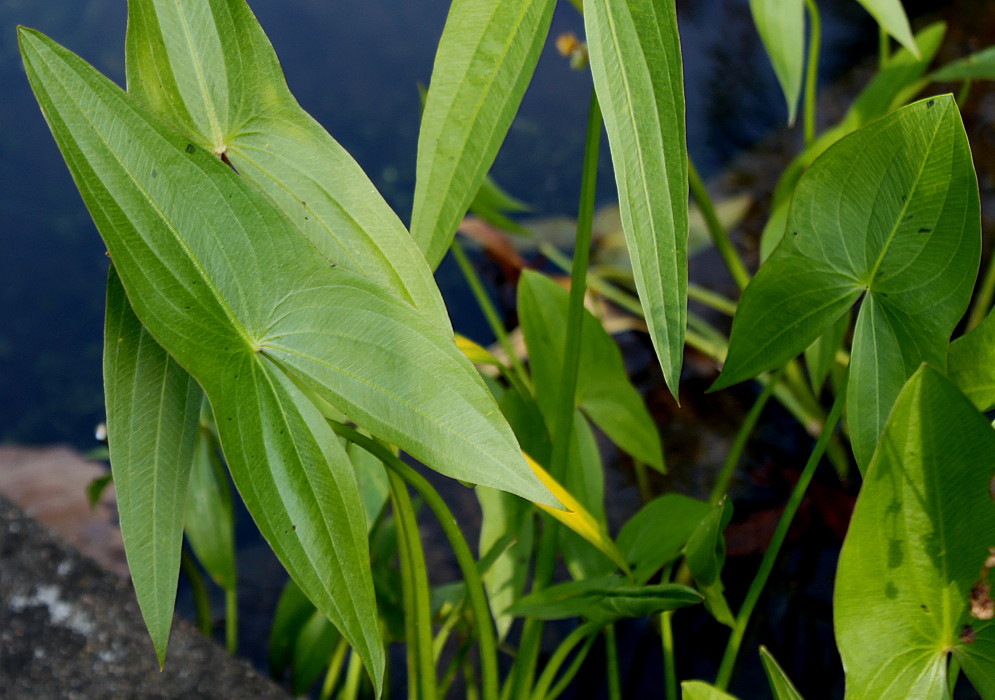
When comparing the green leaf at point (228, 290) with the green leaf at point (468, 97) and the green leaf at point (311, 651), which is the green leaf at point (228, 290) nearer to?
the green leaf at point (468, 97)

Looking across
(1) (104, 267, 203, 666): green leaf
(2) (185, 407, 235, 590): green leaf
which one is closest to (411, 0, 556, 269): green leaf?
(1) (104, 267, 203, 666): green leaf

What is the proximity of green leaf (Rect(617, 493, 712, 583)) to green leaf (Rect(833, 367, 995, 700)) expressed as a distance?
0.49ft

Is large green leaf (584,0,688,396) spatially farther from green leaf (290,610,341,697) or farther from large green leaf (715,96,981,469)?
green leaf (290,610,341,697)

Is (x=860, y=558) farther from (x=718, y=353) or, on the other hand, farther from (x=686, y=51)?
(x=686, y=51)

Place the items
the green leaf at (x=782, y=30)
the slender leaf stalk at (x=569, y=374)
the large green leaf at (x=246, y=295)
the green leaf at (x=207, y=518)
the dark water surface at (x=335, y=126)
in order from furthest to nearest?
the dark water surface at (x=335, y=126) < the green leaf at (x=207, y=518) < the green leaf at (x=782, y=30) < the slender leaf stalk at (x=569, y=374) < the large green leaf at (x=246, y=295)

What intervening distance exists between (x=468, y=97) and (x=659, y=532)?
0.97 feet

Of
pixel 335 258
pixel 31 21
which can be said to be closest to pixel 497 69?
pixel 335 258

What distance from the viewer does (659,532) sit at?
0.50m

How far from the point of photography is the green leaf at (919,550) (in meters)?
0.29

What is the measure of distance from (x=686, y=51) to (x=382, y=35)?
1.71 feet

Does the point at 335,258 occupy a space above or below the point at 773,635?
above

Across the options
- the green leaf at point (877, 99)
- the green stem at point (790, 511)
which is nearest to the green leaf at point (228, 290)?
the green stem at point (790, 511)

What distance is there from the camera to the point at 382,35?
4.70ft

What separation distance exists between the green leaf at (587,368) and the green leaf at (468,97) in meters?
0.21
